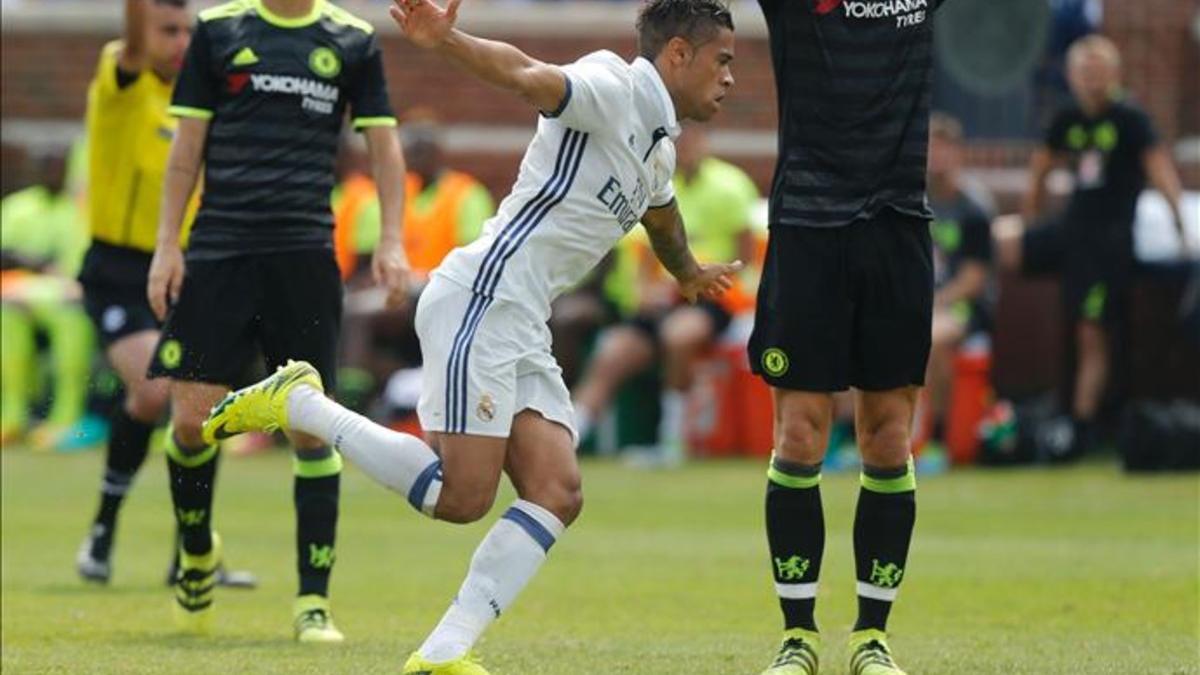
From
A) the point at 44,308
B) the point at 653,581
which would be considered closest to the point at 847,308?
the point at 653,581

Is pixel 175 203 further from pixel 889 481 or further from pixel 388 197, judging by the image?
pixel 889 481

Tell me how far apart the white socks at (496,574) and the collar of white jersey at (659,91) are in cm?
129

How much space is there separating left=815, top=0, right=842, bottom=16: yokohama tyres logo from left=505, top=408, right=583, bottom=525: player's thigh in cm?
167

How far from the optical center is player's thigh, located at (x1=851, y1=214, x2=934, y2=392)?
867cm

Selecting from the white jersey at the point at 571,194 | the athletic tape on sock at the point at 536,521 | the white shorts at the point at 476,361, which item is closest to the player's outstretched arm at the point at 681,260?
the white jersey at the point at 571,194

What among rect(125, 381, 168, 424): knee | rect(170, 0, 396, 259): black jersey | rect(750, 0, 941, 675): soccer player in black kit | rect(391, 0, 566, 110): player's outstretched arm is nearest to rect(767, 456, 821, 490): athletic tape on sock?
rect(750, 0, 941, 675): soccer player in black kit

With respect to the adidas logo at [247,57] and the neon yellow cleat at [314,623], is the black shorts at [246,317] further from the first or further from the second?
the neon yellow cleat at [314,623]

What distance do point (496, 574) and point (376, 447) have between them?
569 mm

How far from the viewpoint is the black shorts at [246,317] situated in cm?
1017

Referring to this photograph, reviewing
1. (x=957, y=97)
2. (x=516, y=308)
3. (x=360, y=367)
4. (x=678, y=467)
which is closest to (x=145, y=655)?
(x=516, y=308)

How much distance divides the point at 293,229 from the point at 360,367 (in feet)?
38.7

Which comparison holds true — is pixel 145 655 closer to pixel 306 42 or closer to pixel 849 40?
pixel 306 42

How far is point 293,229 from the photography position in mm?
10234

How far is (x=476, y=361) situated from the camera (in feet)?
26.3
